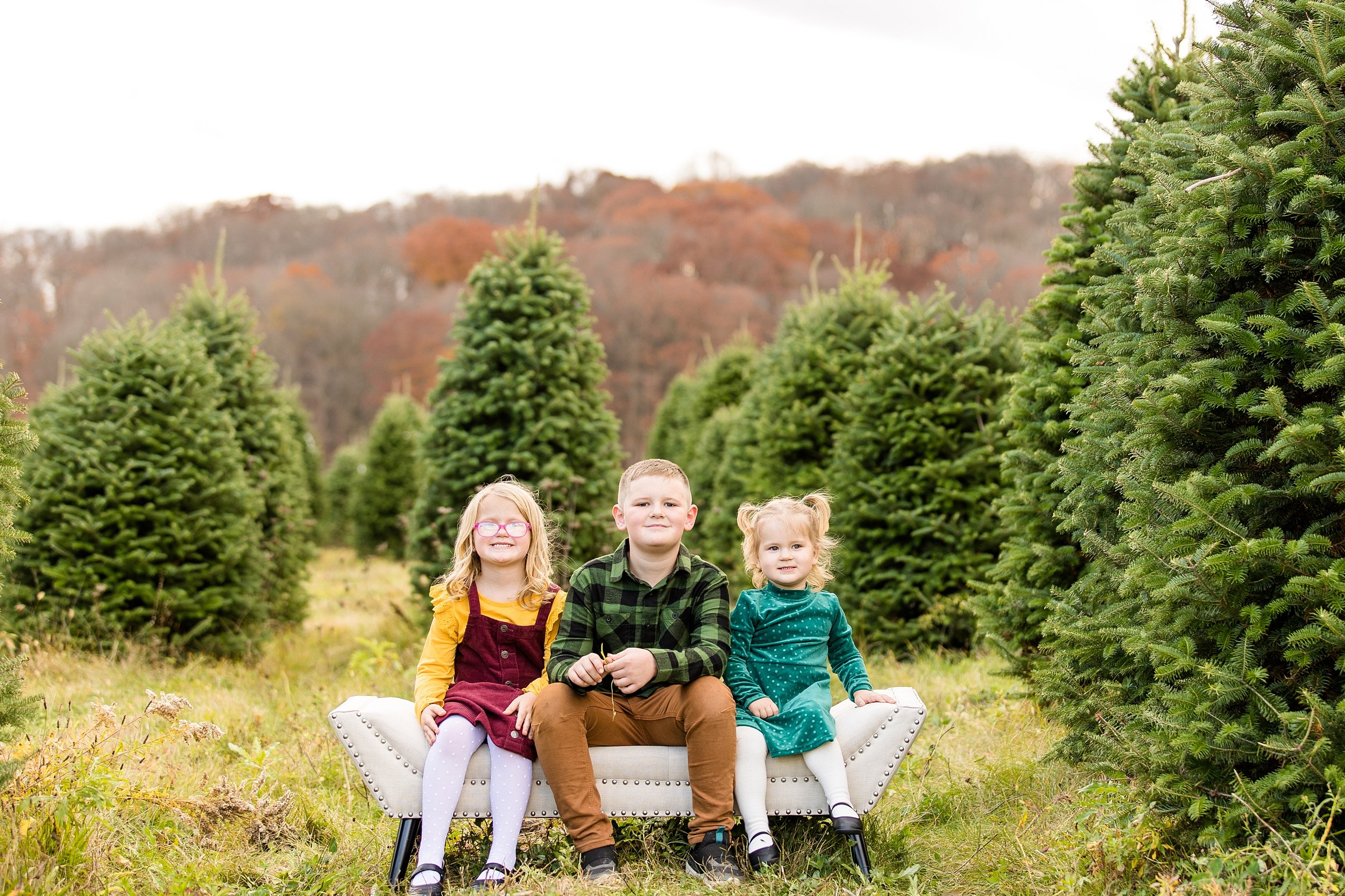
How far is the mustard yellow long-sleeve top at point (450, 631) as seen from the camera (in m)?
3.48

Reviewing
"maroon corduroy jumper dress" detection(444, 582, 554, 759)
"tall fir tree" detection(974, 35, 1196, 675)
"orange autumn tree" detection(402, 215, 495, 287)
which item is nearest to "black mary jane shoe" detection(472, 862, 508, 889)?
"maroon corduroy jumper dress" detection(444, 582, 554, 759)

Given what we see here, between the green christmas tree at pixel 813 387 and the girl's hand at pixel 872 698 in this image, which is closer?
the girl's hand at pixel 872 698

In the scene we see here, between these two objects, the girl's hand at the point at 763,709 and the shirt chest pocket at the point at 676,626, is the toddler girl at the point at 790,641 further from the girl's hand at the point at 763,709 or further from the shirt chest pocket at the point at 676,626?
the shirt chest pocket at the point at 676,626

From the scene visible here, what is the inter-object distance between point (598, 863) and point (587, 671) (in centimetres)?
60

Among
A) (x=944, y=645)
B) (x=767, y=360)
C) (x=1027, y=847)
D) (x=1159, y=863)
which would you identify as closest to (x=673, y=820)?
(x=1027, y=847)

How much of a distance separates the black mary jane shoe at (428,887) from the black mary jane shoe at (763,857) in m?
0.98

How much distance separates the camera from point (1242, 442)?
2.77 m

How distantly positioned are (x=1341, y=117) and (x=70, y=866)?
13.6 feet

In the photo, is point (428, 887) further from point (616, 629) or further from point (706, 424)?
point (706, 424)

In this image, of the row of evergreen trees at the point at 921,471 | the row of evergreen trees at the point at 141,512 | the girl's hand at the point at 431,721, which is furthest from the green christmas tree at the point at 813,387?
the girl's hand at the point at 431,721

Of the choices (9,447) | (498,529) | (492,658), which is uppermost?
(9,447)

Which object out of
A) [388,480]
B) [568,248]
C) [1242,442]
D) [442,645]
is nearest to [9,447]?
[442,645]

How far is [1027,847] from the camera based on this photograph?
129 inches

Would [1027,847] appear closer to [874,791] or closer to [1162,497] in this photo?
[874,791]
